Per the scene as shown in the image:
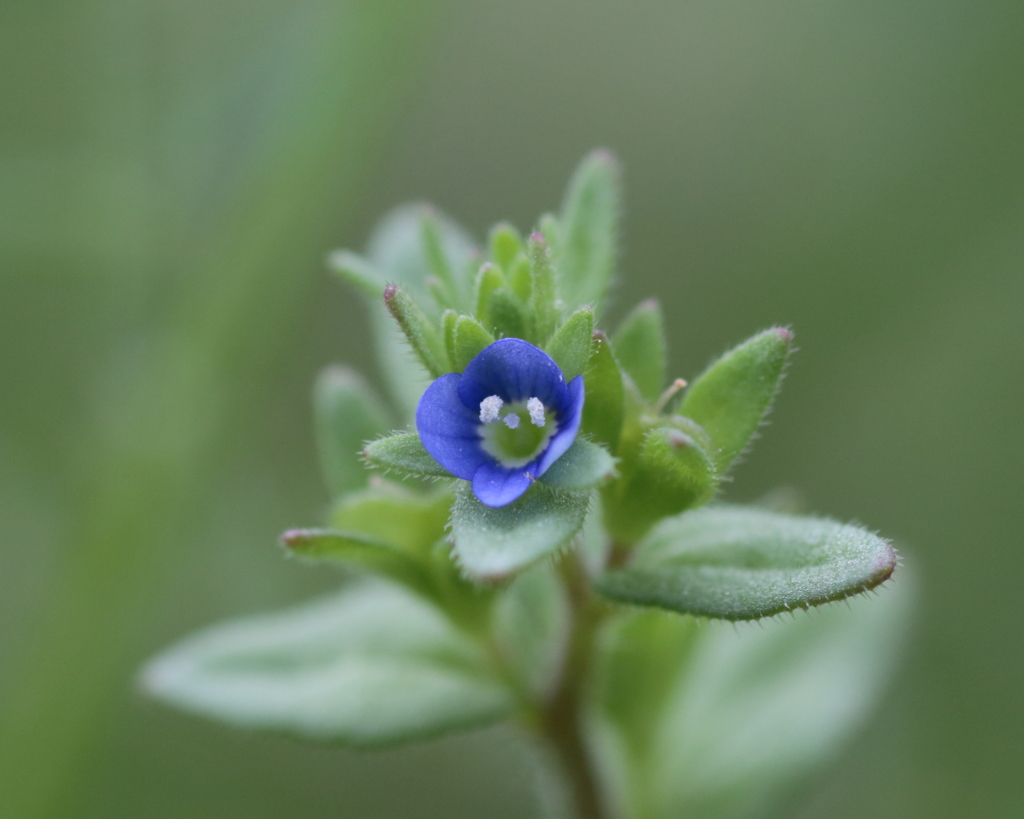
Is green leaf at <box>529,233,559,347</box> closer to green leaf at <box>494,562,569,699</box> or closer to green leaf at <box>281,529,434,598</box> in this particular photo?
green leaf at <box>281,529,434,598</box>

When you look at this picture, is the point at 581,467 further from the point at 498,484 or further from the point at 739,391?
the point at 739,391

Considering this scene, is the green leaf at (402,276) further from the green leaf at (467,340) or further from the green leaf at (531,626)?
the green leaf at (467,340)

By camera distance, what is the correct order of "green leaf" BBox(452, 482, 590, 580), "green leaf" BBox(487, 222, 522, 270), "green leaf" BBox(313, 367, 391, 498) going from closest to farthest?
"green leaf" BBox(452, 482, 590, 580) < "green leaf" BBox(487, 222, 522, 270) < "green leaf" BBox(313, 367, 391, 498)

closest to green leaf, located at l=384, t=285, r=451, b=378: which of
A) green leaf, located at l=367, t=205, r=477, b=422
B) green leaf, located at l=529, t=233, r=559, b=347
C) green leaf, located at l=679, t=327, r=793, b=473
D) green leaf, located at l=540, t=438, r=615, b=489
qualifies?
green leaf, located at l=529, t=233, r=559, b=347

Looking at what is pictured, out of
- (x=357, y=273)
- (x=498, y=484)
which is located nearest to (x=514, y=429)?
(x=498, y=484)

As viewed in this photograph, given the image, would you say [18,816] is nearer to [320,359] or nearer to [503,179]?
[320,359]

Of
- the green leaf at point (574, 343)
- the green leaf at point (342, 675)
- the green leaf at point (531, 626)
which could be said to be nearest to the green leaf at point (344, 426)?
the green leaf at point (342, 675)
